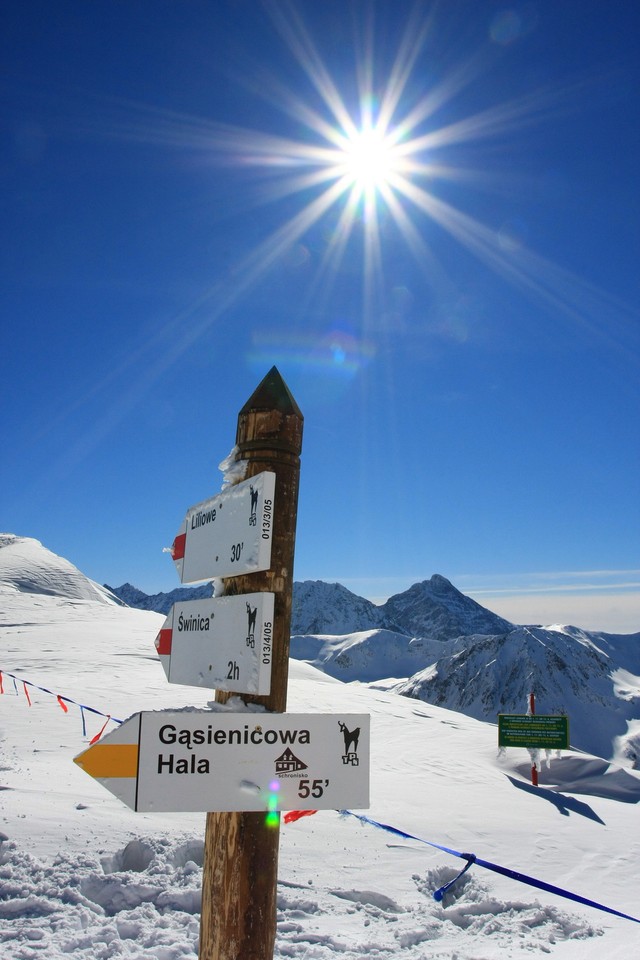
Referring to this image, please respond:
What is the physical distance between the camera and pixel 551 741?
16.0 metres

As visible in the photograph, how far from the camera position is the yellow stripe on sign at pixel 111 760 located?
213 cm

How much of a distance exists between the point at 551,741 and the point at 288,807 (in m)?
16.1

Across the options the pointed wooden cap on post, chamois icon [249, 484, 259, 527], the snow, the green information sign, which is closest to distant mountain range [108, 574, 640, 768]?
the green information sign

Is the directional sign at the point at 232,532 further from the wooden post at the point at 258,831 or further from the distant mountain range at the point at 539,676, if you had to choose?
the distant mountain range at the point at 539,676

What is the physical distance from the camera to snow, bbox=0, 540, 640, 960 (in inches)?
190

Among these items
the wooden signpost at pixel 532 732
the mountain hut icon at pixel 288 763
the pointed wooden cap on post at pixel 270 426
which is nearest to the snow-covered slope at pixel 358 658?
the wooden signpost at pixel 532 732

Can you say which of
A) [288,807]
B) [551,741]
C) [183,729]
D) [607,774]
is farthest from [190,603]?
[607,774]

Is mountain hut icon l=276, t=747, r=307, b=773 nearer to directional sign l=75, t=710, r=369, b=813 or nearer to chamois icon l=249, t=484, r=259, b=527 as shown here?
directional sign l=75, t=710, r=369, b=813

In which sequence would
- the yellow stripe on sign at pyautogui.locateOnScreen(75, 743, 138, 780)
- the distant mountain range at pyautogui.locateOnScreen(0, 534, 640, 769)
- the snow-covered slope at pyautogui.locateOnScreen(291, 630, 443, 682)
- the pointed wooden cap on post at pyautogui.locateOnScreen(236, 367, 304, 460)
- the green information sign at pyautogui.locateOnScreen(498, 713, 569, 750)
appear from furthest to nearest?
the snow-covered slope at pyautogui.locateOnScreen(291, 630, 443, 682)
the distant mountain range at pyautogui.locateOnScreen(0, 534, 640, 769)
the green information sign at pyautogui.locateOnScreen(498, 713, 569, 750)
the pointed wooden cap on post at pyautogui.locateOnScreen(236, 367, 304, 460)
the yellow stripe on sign at pyautogui.locateOnScreen(75, 743, 138, 780)

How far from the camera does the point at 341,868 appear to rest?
6.44m

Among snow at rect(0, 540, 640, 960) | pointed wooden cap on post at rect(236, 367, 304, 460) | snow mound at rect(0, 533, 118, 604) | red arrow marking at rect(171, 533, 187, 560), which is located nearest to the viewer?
pointed wooden cap on post at rect(236, 367, 304, 460)

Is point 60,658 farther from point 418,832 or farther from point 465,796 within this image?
point 418,832

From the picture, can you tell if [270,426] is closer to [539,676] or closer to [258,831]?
[258,831]

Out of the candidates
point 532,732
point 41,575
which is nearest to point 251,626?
point 532,732
